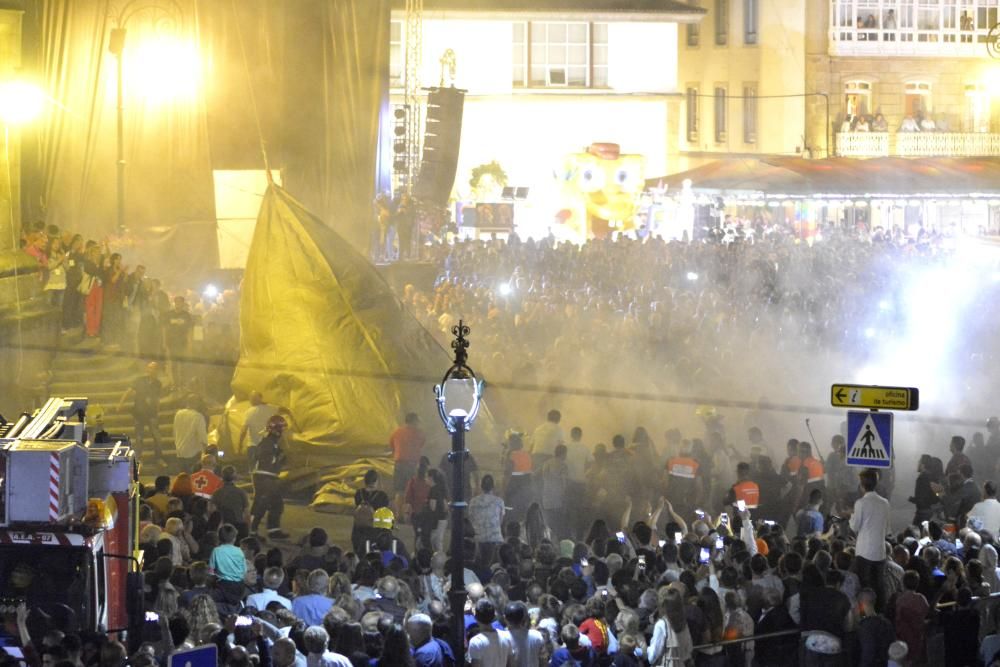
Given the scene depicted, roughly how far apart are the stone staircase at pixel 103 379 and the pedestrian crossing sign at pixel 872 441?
9615 millimetres

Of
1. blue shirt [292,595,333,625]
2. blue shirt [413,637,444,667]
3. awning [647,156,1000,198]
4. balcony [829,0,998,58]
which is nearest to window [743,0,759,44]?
balcony [829,0,998,58]

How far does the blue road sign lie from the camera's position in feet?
22.2

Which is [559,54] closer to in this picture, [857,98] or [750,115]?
[750,115]

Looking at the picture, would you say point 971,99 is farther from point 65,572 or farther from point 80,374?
point 65,572

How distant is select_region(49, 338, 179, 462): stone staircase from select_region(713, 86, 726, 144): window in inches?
1377

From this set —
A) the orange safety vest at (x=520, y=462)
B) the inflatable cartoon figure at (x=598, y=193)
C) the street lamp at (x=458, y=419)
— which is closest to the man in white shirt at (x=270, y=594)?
the street lamp at (x=458, y=419)

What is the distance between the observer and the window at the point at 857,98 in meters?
48.7

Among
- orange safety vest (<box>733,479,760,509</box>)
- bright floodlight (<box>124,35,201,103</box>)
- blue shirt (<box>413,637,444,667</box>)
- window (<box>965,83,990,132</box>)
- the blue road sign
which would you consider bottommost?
blue shirt (<box>413,637,444,667</box>)

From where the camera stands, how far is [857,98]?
4881cm

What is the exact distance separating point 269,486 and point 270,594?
200 inches

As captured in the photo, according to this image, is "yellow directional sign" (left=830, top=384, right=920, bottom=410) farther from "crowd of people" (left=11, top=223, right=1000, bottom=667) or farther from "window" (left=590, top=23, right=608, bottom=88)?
"window" (left=590, top=23, right=608, bottom=88)

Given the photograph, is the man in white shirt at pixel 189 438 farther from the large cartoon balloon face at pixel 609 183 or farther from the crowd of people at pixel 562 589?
the large cartoon balloon face at pixel 609 183

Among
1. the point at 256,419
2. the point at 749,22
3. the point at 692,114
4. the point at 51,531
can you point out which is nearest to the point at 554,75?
the point at 692,114

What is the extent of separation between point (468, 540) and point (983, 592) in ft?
13.0
